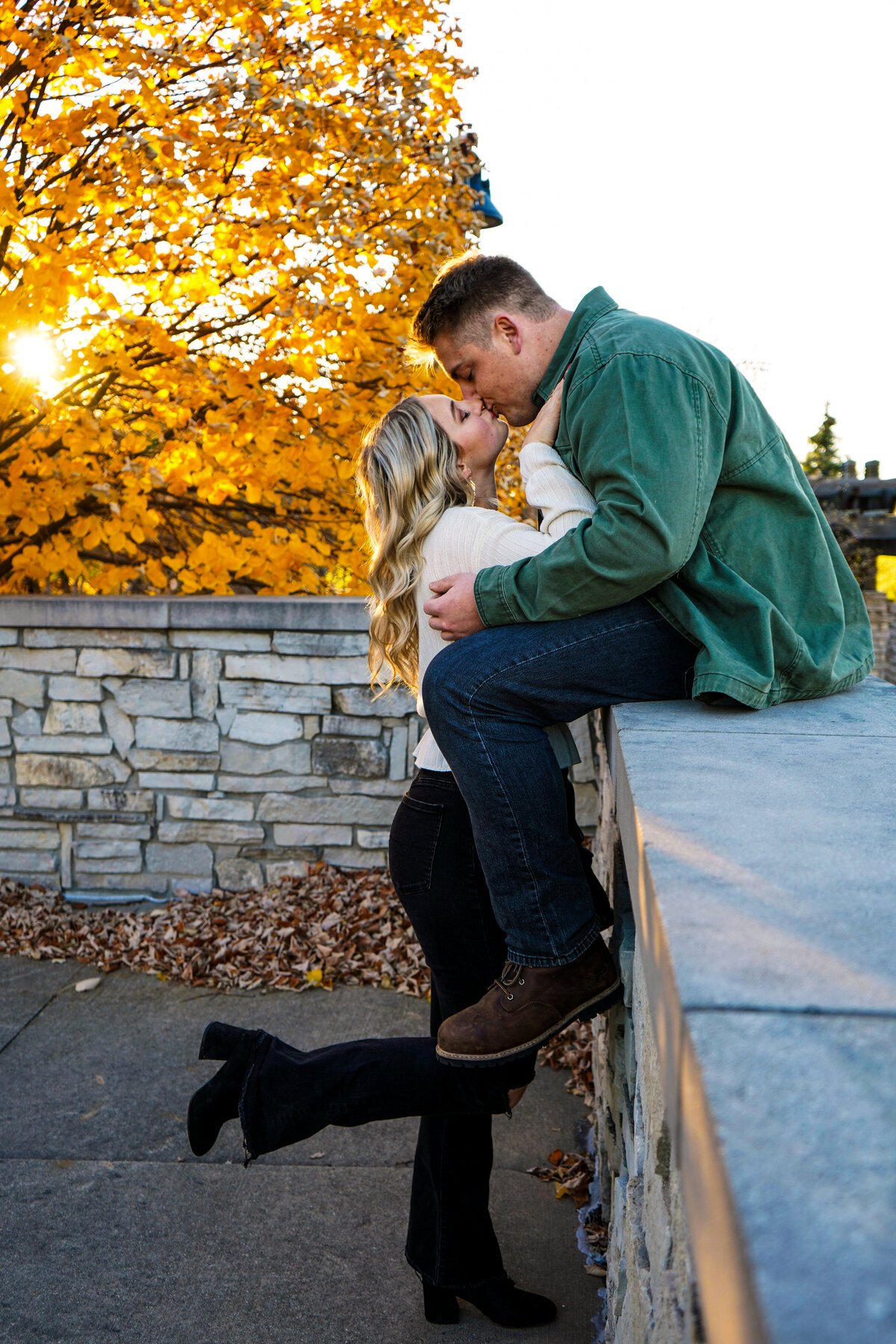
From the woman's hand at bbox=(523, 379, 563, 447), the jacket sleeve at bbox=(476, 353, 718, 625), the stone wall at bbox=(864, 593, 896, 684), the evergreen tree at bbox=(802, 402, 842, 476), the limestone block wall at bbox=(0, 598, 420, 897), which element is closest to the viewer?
the jacket sleeve at bbox=(476, 353, 718, 625)

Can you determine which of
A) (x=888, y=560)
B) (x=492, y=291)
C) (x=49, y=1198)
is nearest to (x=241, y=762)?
(x=49, y=1198)

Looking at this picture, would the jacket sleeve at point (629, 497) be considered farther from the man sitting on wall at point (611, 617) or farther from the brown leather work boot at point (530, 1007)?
the brown leather work boot at point (530, 1007)

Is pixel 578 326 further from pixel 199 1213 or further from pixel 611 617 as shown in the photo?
pixel 199 1213

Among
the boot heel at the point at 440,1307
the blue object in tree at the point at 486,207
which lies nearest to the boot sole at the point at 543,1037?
the boot heel at the point at 440,1307

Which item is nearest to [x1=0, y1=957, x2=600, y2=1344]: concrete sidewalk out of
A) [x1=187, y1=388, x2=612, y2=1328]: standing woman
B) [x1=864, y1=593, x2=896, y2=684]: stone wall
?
[x1=187, y1=388, x2=612, y2=1328]: standing woman

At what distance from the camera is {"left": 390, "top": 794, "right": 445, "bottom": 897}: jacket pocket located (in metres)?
2.33

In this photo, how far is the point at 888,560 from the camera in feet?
89.4

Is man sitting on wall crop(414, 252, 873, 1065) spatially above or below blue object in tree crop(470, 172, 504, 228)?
below

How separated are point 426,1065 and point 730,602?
129 cm

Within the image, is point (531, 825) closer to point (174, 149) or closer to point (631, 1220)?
point (631, 1220)

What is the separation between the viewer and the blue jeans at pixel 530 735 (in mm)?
2008

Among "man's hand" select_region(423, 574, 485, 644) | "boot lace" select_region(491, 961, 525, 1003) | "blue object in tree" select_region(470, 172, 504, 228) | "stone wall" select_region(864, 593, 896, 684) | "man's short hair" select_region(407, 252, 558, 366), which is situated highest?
"blue object in tree" select_region(470, 172, 504, 228)

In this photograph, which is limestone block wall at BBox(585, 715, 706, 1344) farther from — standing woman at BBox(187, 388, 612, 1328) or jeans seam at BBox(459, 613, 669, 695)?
jeans seam at BBox(459, 613, 669, 695)

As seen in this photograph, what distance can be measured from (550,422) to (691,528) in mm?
492
